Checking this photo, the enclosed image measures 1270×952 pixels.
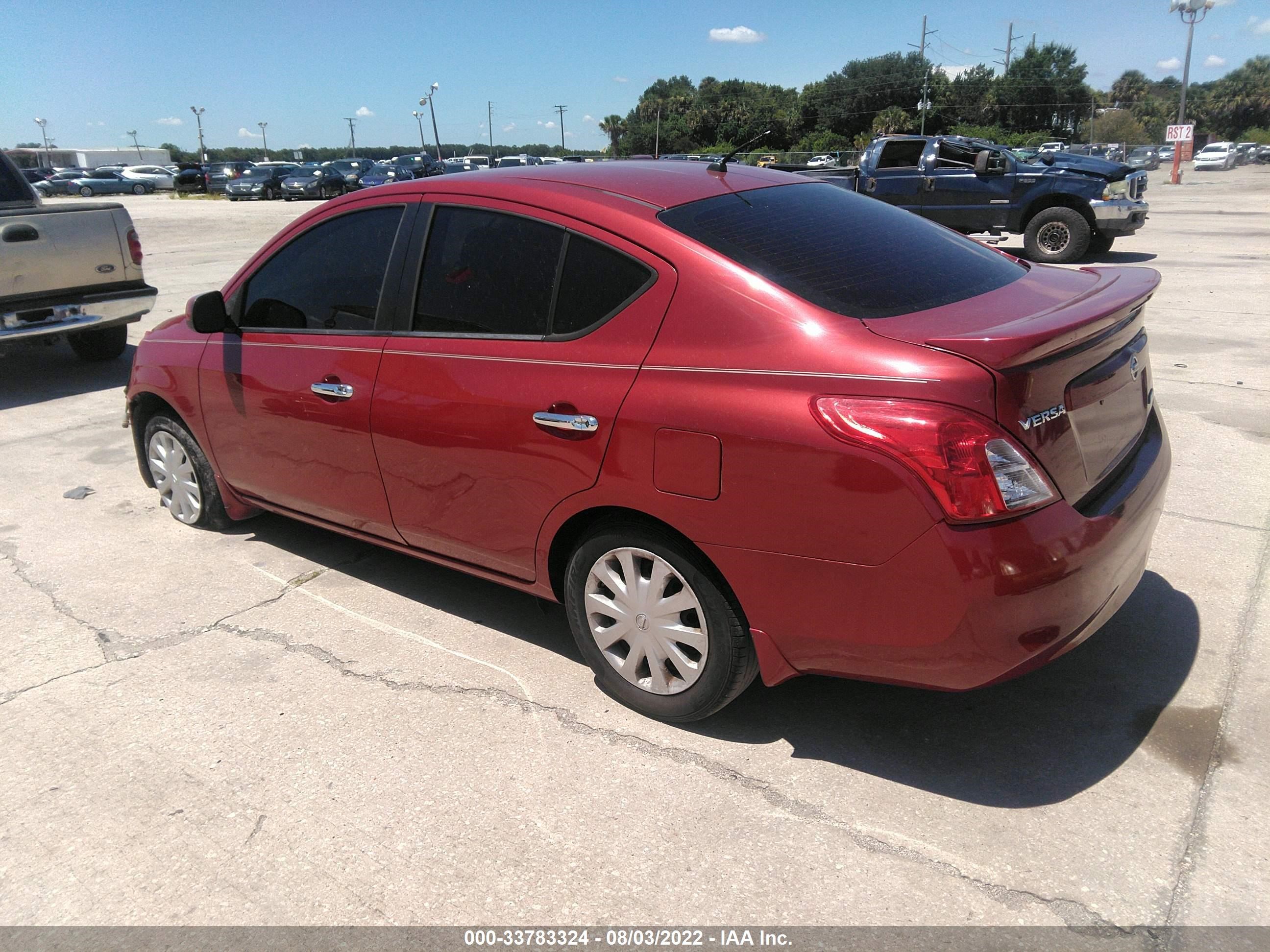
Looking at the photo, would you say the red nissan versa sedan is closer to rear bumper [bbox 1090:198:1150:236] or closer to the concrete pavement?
the concrete pavement

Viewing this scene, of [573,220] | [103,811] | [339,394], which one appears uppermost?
[573,220]

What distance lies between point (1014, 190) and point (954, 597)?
13328mm

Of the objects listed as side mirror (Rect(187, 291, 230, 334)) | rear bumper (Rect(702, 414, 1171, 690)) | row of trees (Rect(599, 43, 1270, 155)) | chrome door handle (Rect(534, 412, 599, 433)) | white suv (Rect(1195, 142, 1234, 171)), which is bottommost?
rear bumper (Rect(702, 414, 1171, 690))

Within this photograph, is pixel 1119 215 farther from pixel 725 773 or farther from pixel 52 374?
pixel 52 374

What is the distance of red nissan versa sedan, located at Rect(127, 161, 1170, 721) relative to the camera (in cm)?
239

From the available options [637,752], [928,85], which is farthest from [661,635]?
[928,85]

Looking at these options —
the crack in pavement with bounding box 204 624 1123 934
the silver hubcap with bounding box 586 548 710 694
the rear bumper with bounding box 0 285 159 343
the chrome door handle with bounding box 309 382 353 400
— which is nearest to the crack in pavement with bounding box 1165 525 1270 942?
the crack in pavement with bounding box 204 624 1123 934

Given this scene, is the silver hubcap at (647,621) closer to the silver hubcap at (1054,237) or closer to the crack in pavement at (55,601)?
the crack in pavement at (55,601)

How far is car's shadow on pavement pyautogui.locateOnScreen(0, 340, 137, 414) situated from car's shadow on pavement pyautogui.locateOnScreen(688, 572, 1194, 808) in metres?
6.53

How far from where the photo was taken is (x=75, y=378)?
883 centimetres

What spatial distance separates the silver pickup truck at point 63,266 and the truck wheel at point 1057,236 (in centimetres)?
1148

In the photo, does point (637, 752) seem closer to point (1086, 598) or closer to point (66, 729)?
point (1086, 598)

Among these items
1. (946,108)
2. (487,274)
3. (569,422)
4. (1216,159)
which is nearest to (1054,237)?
(487,274)

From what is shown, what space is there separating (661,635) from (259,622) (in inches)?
76.2
